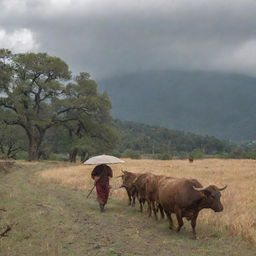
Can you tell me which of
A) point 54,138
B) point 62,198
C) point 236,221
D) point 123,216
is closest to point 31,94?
point 54,138

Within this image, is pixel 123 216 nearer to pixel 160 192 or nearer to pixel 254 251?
pixel 160 192

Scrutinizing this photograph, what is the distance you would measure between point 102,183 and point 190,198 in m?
6.19

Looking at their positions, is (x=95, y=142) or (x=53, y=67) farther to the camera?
(x=95, y=142)

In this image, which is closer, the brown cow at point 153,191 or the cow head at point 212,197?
the cow head at point 212,197

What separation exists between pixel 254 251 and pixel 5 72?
41.7 metres

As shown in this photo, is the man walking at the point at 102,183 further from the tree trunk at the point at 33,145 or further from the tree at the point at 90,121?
the tree trunk at the point at 33,145

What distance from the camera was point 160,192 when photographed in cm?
1293

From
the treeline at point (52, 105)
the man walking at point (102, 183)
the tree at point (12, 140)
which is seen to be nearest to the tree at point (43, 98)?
the treeline at point (52, 105)

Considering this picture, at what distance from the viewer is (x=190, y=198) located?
11.5 metres

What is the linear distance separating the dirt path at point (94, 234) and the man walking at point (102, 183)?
0.46 meters

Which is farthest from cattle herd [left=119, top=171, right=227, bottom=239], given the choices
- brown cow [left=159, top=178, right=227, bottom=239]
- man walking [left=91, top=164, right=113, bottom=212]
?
man walking [left=91, top=164, right=113, bottom=212]

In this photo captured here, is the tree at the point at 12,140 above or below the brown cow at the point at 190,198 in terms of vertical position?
above

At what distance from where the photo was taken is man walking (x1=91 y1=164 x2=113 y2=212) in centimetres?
1648

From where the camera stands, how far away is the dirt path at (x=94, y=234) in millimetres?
10281
